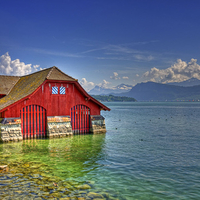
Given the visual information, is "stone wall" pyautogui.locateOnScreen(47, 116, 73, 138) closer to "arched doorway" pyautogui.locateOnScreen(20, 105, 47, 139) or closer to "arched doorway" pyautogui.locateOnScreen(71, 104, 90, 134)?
"arched doorway" pyautogui.locateOnScreen(20, 105, 47, 139)

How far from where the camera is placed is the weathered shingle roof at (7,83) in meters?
30.3

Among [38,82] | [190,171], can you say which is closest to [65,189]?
[190,171]

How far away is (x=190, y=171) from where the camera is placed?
1455 centimetres

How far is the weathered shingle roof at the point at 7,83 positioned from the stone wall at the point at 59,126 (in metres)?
8.67

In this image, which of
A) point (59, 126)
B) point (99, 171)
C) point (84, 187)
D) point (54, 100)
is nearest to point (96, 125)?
point (59, 126)

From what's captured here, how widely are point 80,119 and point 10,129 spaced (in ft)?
29.9

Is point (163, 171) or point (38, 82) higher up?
point (38, 82)

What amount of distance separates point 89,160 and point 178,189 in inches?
286

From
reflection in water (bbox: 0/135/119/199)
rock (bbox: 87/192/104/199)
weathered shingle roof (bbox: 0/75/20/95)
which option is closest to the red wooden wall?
reflection in water (bbox: 0/135/119/199)

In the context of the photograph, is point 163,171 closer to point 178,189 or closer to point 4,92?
point 178,189

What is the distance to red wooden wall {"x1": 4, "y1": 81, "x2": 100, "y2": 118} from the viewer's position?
24375mm

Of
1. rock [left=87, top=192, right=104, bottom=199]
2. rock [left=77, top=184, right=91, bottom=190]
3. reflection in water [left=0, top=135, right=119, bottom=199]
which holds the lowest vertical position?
rock [left=87, top=192, right=104, bottom=199]

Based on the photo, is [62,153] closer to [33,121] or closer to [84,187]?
[84,187]

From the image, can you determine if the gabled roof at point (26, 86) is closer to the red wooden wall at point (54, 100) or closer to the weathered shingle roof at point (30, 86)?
the weathered shingle roof at point (30, 86)
